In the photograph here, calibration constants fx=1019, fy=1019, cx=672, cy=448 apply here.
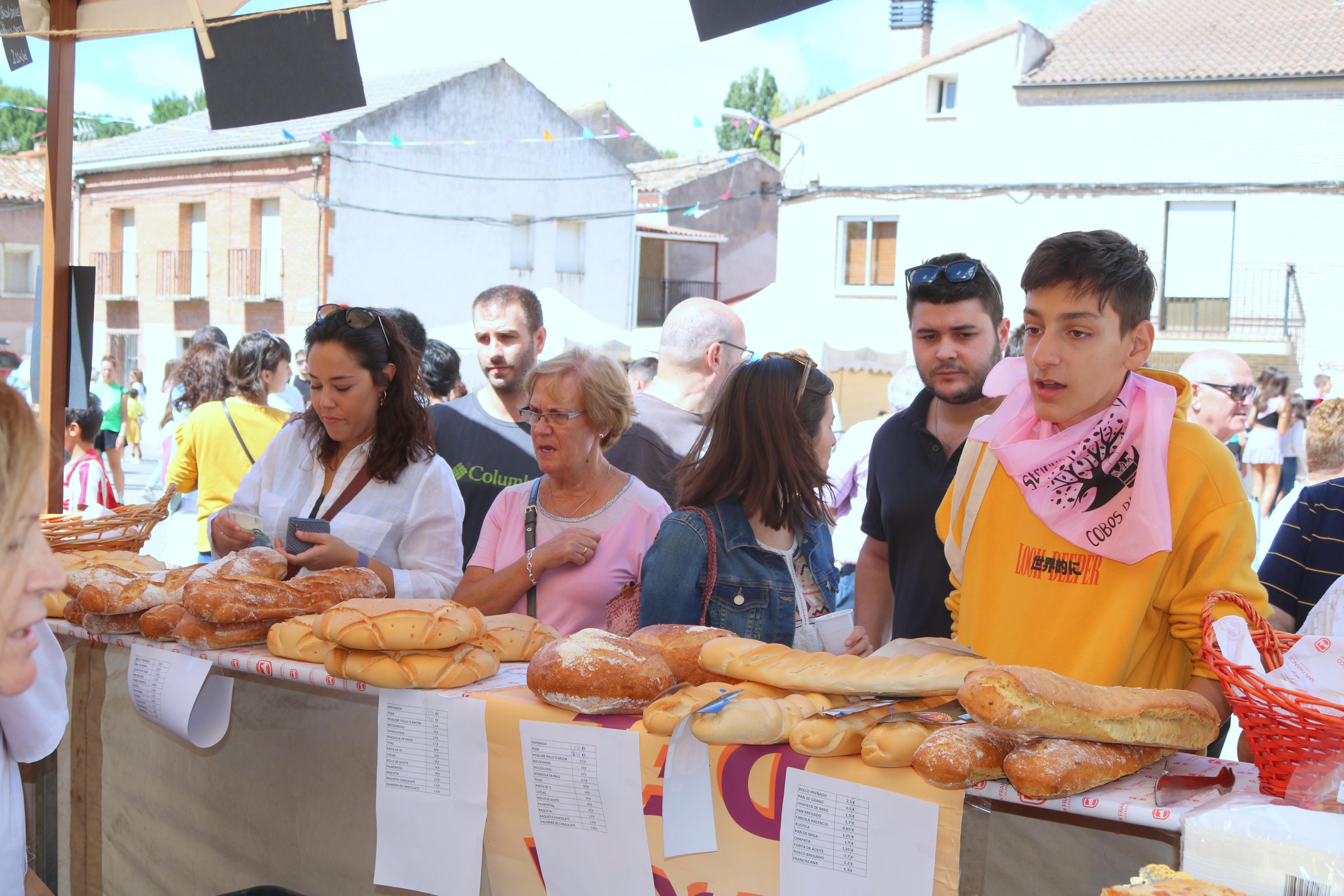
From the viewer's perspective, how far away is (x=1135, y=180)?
59.4 ft

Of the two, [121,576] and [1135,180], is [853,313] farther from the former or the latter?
[121,576]

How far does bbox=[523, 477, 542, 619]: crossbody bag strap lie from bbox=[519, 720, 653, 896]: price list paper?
2.85 feet

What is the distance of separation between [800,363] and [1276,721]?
142 cm

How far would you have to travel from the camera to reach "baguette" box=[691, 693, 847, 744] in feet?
4.87

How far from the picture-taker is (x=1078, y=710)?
1.32 m

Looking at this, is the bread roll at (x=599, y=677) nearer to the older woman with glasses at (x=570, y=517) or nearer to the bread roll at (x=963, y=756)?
the bread roll at (x=963, y=756)

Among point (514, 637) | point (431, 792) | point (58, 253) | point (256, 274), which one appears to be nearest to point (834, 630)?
point (514, 637)

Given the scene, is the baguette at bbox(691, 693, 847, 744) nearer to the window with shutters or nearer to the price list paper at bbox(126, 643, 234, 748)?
the price list paper at bbox(126, 643, 234, 748)

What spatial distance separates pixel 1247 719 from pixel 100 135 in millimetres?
35113

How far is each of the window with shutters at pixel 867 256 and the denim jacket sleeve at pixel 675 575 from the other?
18371 mm

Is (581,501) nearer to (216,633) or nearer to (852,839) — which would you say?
(216,633)

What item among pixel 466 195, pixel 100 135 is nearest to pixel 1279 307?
pixel 466 195

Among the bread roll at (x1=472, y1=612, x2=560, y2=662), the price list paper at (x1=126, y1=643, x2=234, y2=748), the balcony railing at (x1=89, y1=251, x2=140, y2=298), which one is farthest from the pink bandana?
the balcony railing at (x1=89, y1=251, x2=140, y2=298)

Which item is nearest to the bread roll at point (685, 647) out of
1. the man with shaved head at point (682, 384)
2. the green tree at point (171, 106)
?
the man with shaved head at point (682, 384)
